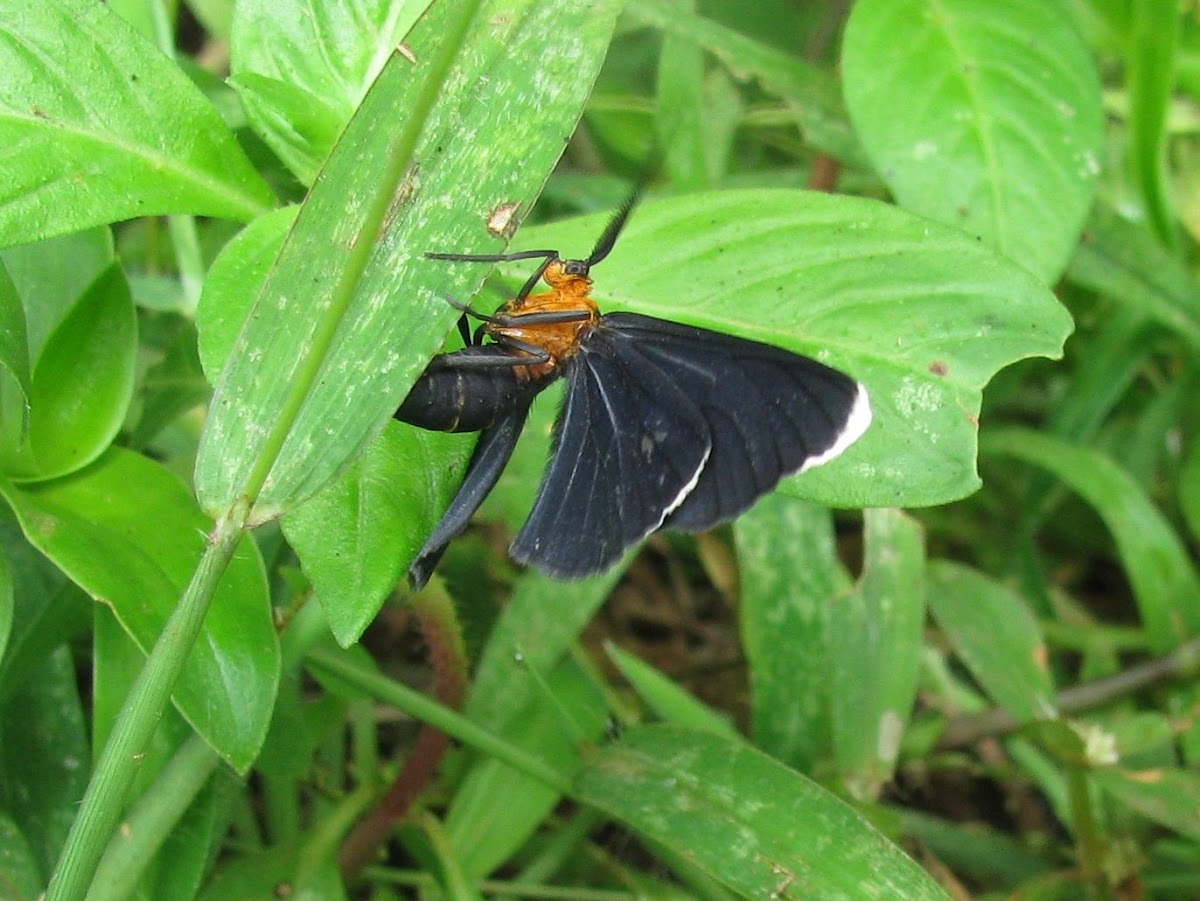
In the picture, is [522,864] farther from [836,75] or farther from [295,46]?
[836,75]

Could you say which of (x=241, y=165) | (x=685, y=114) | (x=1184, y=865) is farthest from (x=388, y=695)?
(x=1184, y=865)

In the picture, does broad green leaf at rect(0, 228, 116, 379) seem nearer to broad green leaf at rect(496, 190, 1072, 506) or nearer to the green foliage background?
the green foliage background

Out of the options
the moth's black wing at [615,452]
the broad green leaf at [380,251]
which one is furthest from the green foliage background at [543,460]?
the moth's black wing at [615,452]

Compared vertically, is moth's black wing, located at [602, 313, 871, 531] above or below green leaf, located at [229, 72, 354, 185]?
below

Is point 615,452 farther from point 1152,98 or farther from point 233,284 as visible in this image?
point 1152,98

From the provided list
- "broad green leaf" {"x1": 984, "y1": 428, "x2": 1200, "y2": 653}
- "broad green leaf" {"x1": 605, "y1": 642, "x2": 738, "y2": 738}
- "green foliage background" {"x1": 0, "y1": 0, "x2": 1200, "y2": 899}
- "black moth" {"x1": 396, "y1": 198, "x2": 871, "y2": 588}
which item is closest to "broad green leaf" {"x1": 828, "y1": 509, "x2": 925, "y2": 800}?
"green foliage background" {"x1": 0, "y1": 0, "x2": 1200, "y2": 899}

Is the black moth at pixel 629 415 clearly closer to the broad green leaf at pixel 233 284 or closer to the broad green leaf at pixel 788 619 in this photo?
the broad green leaf at pixel 233 284
